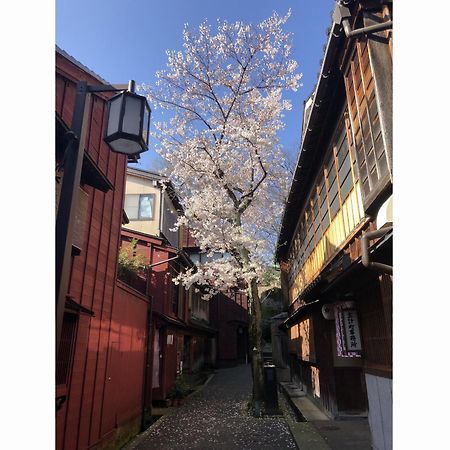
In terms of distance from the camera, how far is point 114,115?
4.83 m

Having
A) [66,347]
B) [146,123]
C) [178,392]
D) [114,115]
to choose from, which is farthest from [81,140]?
[178,392]

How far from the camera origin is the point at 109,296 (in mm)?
10047

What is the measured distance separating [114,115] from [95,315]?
576cm

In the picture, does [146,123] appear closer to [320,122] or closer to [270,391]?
[320,122]

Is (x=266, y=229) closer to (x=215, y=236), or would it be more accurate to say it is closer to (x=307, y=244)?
(x=215, y=236)

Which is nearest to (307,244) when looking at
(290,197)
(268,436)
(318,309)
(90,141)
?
(290,197)

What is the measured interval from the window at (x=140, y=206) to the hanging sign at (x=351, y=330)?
531 inches

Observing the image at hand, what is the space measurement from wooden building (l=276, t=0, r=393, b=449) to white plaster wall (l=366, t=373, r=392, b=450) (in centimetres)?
2

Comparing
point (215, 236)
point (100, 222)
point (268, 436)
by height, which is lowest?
point (268, 436)

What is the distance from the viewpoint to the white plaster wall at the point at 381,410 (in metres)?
6.23

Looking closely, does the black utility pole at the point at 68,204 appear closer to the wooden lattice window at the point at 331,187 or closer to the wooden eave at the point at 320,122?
the wooden eave at the point at 320,122

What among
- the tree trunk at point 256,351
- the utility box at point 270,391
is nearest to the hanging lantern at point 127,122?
the tree trunk at point 256,351

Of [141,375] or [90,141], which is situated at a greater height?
[90,141]

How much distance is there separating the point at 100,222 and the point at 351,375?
27.7ft
